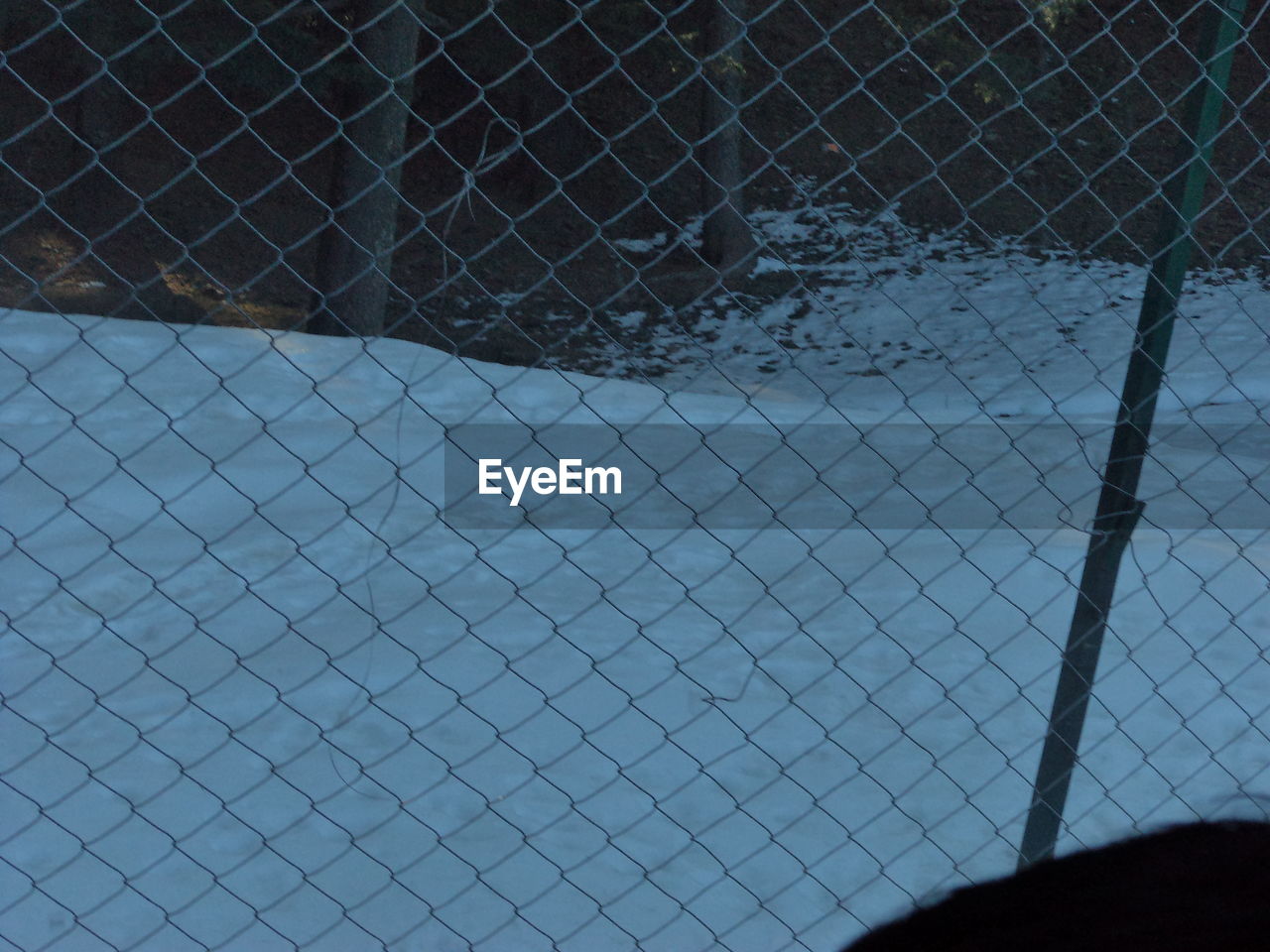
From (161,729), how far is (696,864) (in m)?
1.53

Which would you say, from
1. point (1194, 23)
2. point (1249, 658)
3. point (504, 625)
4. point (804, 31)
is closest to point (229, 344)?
point (504, 625)

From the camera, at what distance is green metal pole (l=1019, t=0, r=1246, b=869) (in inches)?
92.4

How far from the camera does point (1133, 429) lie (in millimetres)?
2506

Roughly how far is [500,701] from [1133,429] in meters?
1.94

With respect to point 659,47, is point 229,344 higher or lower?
lower

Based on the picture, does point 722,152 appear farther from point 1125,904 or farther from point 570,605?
point 1125,904

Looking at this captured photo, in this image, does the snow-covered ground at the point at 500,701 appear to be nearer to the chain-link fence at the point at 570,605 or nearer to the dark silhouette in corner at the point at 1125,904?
the chain-link fence at the point at 570,605

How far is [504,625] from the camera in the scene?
403 centimetres

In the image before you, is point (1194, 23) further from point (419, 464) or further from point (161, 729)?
point (161, 729)

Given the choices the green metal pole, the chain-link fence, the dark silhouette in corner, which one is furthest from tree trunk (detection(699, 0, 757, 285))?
the dark silhouette in corner

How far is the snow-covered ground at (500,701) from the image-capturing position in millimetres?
2688

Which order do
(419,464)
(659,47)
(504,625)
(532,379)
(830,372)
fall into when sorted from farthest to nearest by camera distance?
(659,47) → (830,372) → (532,379) → (419,464) → (504,625)

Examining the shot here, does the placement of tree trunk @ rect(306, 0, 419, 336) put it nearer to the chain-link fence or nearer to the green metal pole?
the chain-link fence

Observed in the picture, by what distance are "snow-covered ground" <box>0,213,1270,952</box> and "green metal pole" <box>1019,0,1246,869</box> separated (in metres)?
0.30
